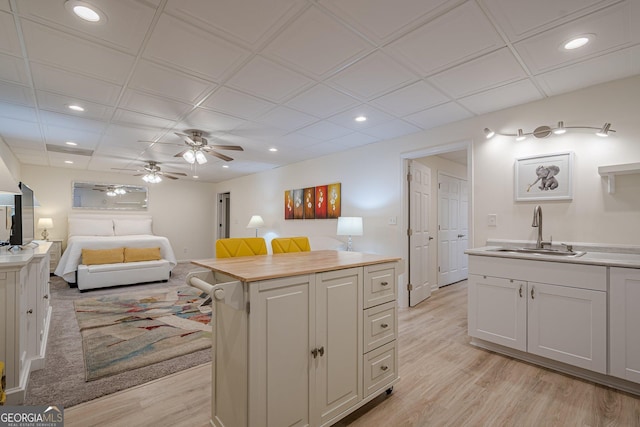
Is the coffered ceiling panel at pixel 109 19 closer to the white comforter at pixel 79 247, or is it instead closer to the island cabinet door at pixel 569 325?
the island cabinet door at pixel 569 325

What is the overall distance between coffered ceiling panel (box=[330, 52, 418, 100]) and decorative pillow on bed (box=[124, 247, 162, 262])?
4.96 m

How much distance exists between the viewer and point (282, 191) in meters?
6.25

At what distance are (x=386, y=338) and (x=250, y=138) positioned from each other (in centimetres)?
334

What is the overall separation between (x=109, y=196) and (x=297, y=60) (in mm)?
7273

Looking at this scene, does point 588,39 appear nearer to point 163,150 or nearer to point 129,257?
point 163,150

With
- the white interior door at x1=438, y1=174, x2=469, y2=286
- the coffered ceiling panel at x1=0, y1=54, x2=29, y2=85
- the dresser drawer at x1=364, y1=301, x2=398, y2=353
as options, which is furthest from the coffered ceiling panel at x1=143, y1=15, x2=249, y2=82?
the white interior door at x1=438, y1=174, x2=469, y2=286

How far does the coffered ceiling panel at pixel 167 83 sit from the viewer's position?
2271mm

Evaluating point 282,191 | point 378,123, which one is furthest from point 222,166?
point 378,123

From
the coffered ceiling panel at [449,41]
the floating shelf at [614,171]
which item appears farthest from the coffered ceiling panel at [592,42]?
the floating shelf at [614,171]

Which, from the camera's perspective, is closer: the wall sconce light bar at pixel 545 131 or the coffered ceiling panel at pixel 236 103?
the wall sconce light bar at pixel 545 131

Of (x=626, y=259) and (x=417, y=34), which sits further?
(x=626, y=259)

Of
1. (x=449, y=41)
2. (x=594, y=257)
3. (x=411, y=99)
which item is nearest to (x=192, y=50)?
(x=449, y=41)

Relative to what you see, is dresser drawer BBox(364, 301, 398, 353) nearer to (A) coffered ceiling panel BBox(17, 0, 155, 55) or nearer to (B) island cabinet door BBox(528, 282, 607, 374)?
(B) island cabinet door BBox(528, 282, 607, 374)

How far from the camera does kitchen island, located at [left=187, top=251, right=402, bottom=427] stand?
132cm
